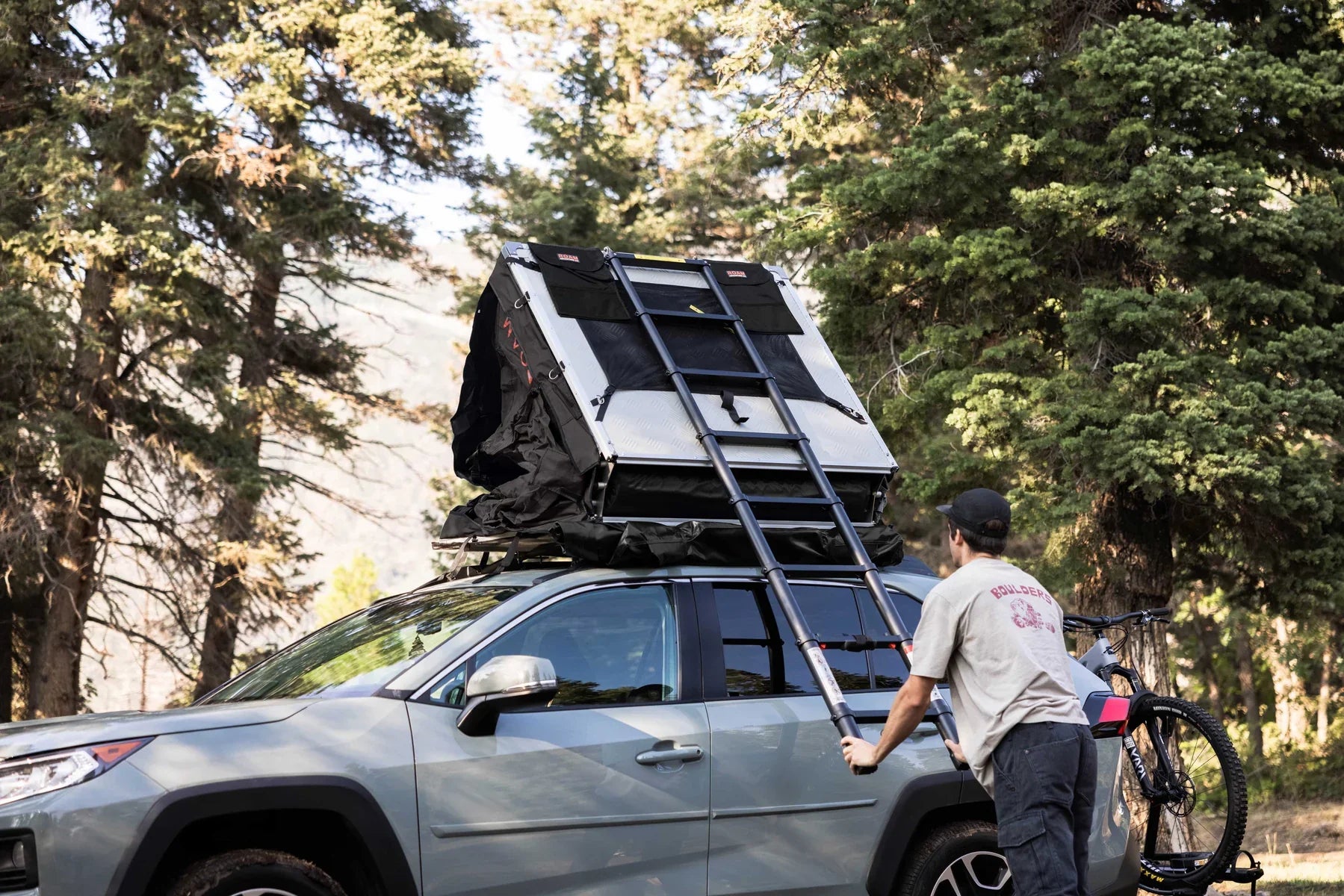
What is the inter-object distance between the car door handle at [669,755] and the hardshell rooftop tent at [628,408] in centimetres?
83

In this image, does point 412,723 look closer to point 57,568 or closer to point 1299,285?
point 1299,285

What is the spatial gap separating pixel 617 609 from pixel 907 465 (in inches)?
540

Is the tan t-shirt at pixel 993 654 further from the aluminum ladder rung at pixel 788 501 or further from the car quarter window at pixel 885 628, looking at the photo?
the aluminum ladder rung at pixel 788 501

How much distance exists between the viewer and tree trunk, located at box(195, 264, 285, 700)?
17.0 m

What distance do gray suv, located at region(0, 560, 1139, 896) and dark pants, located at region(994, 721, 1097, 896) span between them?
112 centimetres

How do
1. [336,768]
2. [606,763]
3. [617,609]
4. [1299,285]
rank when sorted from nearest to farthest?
[336,768], [606,763], [617,609], [1299,285]

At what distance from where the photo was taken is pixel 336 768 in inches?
177

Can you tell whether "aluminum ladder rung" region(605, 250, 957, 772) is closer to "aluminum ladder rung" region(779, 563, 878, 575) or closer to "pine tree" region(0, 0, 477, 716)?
"aluminum ladder rung" region(779, 563, 878, 575)

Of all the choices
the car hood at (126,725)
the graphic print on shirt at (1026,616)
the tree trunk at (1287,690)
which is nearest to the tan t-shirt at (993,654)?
the graphic print on shirt at (1026,616)

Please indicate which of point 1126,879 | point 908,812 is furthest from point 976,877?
point 1126,879

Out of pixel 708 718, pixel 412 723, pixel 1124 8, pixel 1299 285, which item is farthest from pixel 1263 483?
pixel 412 723

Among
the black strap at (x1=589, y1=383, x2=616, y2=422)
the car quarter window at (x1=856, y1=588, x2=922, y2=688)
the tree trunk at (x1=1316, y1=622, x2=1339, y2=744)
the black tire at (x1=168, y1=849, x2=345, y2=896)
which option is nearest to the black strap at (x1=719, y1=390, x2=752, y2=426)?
the black strap at (x1=589, y1=383, x2=616, y2=422)

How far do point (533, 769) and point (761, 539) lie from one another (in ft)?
4.44

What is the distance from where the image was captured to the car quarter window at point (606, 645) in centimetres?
503
